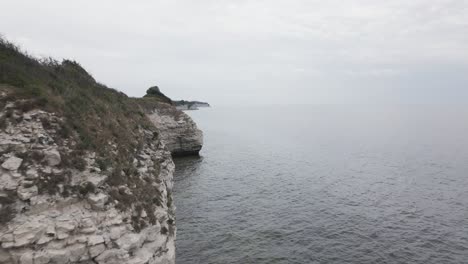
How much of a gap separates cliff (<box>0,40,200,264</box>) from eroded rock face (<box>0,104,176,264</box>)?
3cm

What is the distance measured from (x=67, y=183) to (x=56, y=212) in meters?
1.43

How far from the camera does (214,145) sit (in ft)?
242

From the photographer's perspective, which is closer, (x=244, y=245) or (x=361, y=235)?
(x=244, y=245)

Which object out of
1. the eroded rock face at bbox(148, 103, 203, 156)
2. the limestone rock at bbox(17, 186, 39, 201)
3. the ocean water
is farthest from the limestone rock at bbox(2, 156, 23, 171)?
the eroded rock face at bbox(148, 103, 203, 156)

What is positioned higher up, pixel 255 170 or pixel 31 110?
pixel 31 110

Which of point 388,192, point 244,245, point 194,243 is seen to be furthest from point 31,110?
point 388,192

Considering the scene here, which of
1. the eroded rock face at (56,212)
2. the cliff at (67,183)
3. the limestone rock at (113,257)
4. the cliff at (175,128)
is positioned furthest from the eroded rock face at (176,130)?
the limestone rock at (113,257)

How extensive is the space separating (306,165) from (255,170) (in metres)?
8.92

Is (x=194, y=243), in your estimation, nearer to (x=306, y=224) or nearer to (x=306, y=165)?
(x=306, y=224)

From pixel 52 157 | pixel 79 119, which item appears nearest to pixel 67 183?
pixel 52 157

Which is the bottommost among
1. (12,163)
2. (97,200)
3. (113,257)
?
(113,257)

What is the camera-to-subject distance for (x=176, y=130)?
5469cm

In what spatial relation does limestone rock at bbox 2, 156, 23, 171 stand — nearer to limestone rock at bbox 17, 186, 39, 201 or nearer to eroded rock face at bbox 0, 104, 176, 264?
eroded rock face at bbox 0, 104, 176, 264

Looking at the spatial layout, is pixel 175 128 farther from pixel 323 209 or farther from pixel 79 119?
pixel 79 119
